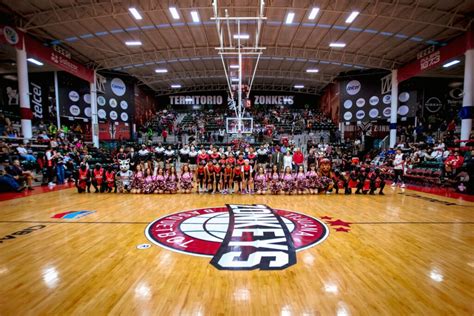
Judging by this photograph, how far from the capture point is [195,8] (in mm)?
11430

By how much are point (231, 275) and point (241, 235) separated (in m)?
1.26

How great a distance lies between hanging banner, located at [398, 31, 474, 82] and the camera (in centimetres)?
1206

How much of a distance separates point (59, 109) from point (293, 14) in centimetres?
1775

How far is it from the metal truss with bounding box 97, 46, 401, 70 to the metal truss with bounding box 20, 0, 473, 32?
5049 mm

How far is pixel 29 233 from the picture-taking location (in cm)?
440

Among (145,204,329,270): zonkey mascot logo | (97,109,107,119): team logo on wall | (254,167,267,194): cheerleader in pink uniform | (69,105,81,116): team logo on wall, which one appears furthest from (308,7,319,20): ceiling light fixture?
(69,105,81,116): team logo on wall

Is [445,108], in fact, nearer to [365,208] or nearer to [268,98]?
[268,98]

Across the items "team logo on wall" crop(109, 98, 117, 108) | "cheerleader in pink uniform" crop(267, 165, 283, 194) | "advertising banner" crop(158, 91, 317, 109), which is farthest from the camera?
"advertising banner" crop(158, 91, 317, 109)

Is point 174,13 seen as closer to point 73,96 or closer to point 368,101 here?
point 73,96

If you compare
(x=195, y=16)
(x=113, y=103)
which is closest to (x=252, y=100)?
(x=113, y=103)

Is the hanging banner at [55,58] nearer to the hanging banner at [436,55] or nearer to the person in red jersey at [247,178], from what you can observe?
the person in red jersey at [247,178]

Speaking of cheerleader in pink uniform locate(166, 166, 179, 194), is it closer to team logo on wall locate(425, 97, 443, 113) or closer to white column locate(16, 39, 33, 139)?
white column locate(16, 39, 33, 139)

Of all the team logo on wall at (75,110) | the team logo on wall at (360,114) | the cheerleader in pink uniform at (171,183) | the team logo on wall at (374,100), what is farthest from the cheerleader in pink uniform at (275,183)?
the team logo on wall at (75,110)

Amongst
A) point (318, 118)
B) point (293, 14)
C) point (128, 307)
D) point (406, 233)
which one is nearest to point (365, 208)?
point (406, 233)
